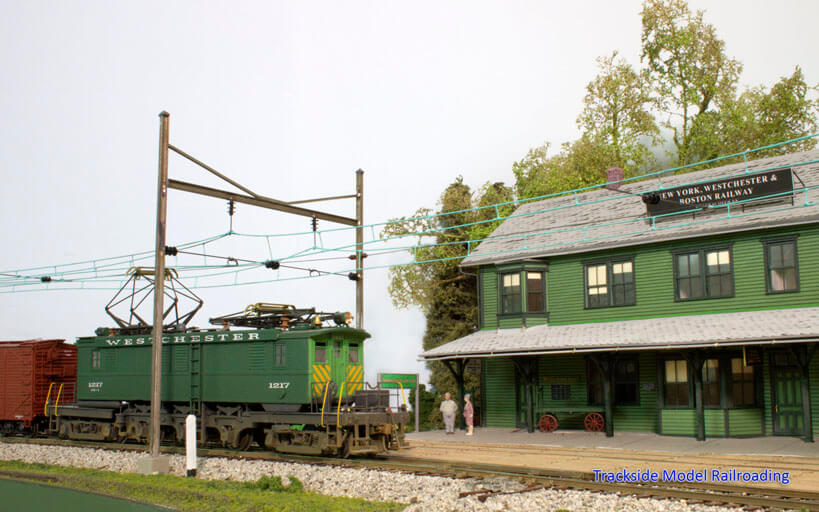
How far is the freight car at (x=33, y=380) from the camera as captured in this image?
24.4 metres

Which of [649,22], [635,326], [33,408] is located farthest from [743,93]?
[33,408]

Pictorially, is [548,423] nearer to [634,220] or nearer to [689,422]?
[689,422]

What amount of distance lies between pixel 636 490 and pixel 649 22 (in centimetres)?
3645

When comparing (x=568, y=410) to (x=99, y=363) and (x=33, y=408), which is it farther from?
(x=33, y=408)

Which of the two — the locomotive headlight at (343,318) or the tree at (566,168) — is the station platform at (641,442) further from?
the tree at (566,168)

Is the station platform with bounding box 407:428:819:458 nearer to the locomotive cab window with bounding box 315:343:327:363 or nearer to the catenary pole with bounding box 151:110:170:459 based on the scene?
the locomotive cab window with bounding box 315:343:327:363

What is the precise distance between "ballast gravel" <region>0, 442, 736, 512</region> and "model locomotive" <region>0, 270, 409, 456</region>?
59.8 inches

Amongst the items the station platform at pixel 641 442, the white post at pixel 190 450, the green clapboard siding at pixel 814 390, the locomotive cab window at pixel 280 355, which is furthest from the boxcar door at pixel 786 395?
the white post at pixel 190 450

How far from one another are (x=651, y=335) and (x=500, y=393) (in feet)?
23.4

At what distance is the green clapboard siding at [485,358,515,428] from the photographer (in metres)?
26.8

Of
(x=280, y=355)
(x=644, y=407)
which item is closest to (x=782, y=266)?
(x=644, y=407)

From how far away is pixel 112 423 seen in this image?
73.4ft

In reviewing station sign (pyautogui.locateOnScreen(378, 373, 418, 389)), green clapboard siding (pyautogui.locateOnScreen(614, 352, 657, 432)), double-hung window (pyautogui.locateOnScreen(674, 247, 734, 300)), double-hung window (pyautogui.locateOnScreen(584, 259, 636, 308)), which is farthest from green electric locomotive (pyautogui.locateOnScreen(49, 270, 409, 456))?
double-hung window (pyautogui.locateOnScreen(674, 247, 734, 300))

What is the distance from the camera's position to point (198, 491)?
13609 mm
